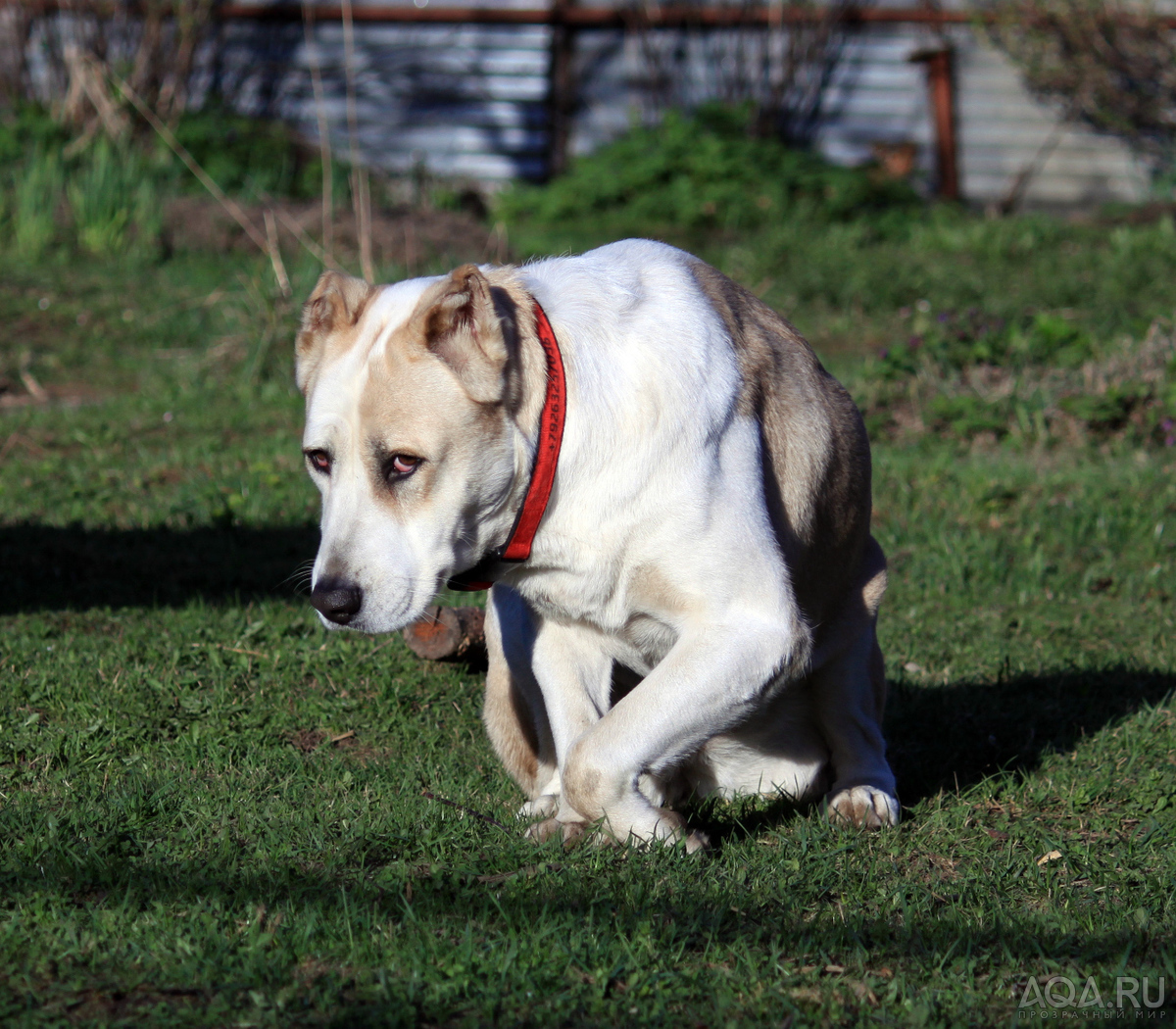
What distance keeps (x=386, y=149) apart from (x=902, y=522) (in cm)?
1002

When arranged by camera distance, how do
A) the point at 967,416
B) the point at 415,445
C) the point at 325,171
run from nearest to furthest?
the point at 415,445 < the point at 967,416 < the point at 325,171

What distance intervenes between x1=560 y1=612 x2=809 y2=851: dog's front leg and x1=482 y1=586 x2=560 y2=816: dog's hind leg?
60 centimetres

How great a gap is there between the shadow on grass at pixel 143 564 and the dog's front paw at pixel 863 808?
99.7 inches

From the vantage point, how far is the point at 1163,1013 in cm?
270

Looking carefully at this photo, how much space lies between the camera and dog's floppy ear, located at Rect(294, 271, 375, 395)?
3.36m

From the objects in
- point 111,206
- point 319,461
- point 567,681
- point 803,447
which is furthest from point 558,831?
point 111,206

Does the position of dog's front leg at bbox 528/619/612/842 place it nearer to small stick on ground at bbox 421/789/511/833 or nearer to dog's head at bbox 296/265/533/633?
small stick on ground at bbox 421/789/511/833

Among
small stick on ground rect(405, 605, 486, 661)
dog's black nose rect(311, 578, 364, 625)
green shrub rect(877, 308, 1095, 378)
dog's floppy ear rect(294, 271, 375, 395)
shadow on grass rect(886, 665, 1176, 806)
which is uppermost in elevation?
dog's floppy ear rect(294, 271, 375, 395)

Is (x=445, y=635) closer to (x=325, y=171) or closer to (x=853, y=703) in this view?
(x=853, y=703)

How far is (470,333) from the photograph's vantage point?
10.5 ft

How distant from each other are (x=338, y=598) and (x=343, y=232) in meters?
8.58

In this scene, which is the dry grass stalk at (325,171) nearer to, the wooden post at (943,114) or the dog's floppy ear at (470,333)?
the dog's floppy ear at (470,333)

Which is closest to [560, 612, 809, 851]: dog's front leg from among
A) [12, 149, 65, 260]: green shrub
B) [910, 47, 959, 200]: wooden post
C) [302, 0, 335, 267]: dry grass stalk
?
[302, 0, 335, 267]: dry grass stalk

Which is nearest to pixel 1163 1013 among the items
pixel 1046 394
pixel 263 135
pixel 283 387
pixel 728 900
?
pixel 728 900
